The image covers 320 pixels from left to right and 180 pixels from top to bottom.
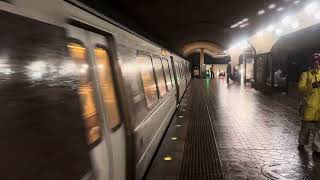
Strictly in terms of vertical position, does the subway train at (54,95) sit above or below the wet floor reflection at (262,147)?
above

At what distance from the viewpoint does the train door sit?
120 inches

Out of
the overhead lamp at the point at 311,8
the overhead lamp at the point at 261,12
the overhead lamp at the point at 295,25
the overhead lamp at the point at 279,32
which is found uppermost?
the overhead lamp at the point at 261,12

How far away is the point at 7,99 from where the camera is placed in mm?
1616

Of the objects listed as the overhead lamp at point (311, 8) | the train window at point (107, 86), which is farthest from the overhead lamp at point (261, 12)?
the train window at point (107, 86)

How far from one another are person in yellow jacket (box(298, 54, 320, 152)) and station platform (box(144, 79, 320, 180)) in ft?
1.81

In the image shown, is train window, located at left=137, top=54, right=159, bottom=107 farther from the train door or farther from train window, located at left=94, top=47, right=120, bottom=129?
the train door

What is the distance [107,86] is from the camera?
3.85 meters

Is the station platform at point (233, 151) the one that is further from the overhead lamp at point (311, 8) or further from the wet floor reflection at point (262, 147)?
the overhead lamp at point (311, 8)

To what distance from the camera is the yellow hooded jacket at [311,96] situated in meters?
6.83

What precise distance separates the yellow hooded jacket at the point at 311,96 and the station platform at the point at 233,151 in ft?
2.42

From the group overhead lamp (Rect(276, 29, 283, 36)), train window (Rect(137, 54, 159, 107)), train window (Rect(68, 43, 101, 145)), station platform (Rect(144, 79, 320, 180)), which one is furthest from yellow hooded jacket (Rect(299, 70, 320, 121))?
overhead lamp (Rect(276, 29, 283, 36))

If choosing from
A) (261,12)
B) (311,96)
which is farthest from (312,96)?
(261,12)

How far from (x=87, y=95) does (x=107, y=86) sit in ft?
2.26

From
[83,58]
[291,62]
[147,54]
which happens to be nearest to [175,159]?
[147,54]
